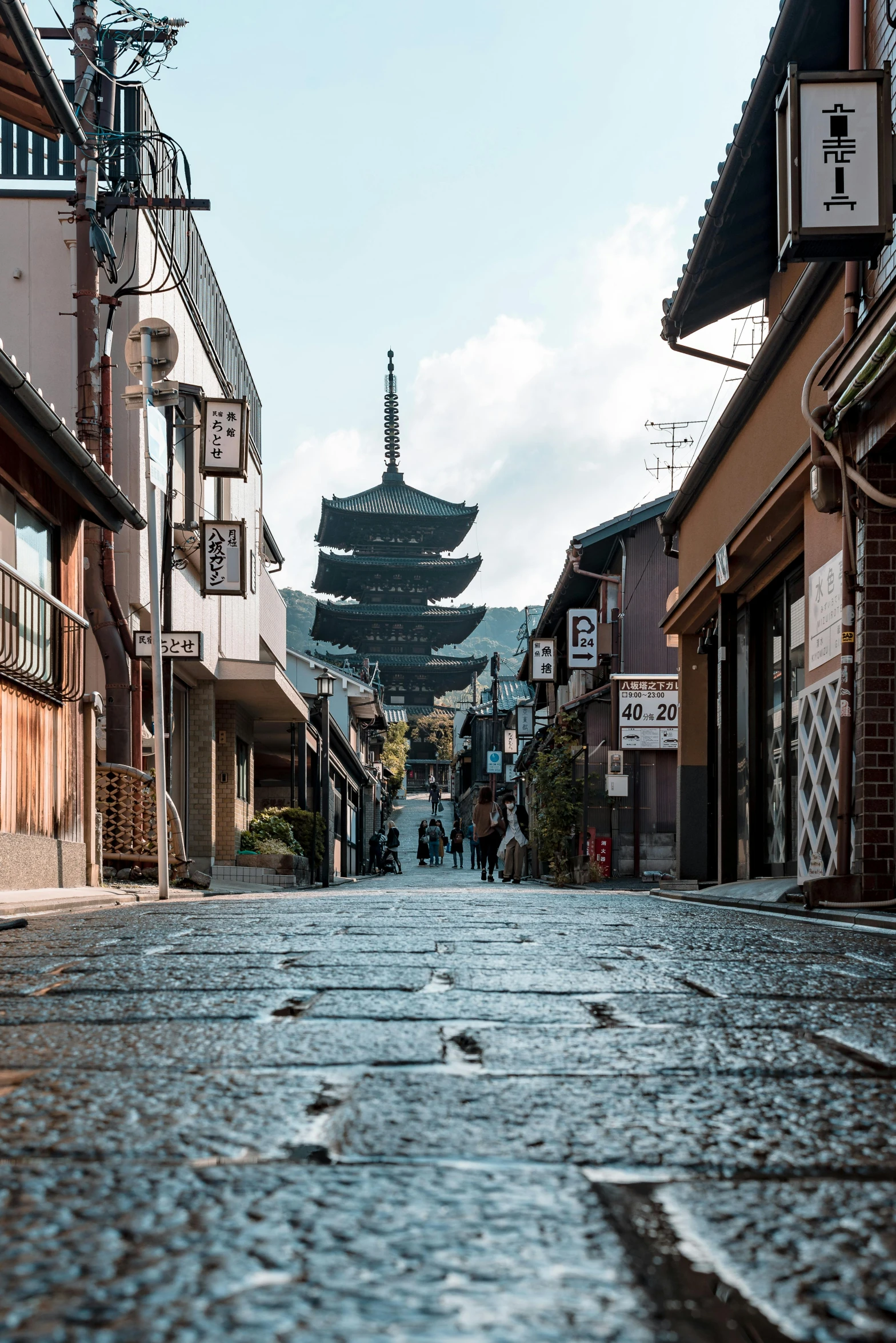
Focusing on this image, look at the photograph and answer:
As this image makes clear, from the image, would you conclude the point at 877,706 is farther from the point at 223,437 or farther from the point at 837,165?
the point at 223,437

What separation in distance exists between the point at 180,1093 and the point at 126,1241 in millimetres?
854

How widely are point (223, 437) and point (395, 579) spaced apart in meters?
52.5

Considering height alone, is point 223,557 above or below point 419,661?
below

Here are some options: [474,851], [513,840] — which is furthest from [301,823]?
[474,851]

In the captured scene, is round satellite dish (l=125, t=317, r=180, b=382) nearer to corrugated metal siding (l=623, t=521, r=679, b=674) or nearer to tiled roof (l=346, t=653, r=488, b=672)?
corrugated metal siding (l=623, t=521, r=679, b=674)

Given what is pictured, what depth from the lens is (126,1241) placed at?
4.35 ft

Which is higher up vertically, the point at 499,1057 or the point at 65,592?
the point at 65,592

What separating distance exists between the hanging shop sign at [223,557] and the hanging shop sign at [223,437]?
0.78 meters

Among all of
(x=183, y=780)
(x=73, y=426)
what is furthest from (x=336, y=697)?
(x=73, y=426)

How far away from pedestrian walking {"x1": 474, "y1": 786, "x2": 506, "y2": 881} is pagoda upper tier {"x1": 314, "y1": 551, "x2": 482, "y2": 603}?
4457 cm

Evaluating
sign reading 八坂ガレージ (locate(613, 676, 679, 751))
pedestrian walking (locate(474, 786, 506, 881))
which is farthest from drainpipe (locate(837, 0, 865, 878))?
pedestrian walking (locate(474, 786, 506, 881))

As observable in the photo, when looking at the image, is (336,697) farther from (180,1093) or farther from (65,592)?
(180,1093)

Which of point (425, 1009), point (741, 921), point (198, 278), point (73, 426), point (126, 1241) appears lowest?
point (741, 921)

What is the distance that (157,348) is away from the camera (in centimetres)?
1205
